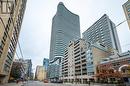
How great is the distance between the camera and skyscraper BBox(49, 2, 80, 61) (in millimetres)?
164538

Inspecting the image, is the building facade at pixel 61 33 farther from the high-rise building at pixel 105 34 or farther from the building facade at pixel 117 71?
the building facade at pixel 117 71

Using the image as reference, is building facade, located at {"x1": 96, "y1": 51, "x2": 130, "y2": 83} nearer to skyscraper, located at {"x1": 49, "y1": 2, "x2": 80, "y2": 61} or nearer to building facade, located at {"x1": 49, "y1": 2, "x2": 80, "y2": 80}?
building facade, located at {"x1": 49, "y1": 2, "x2": 80, "y2": 80}

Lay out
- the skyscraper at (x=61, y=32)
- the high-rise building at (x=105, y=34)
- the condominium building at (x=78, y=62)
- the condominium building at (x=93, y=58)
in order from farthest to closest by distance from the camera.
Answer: the skyscraper at (x=61, y=32)
the high-rise building at (x=105, y=34)
the condominium building at (x=78, y=62)
the condominium building at (x=93, y=58)

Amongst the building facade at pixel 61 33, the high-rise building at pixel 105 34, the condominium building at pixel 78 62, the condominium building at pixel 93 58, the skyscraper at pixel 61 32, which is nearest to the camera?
the condominium building at pixel 93 58

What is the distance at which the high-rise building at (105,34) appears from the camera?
398ft

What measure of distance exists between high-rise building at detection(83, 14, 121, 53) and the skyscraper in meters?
40.9

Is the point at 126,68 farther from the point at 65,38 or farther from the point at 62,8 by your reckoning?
the point at 62,8

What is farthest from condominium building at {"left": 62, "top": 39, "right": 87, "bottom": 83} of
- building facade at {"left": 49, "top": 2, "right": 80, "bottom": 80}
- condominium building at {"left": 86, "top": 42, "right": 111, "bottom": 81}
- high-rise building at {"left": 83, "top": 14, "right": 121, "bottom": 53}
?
building facade at {"left": 49, "top": 2, "right": 80, "bottom": 80}

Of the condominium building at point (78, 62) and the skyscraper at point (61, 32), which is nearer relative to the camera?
the condominium building at point (78, 62)

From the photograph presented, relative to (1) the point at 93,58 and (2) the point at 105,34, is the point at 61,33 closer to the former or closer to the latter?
(2) the point at 105,34

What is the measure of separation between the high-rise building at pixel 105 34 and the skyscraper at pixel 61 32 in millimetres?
40925

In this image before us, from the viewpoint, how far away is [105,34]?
125188mm

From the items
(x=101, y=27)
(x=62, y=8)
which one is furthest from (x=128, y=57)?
(x=62, y=8)

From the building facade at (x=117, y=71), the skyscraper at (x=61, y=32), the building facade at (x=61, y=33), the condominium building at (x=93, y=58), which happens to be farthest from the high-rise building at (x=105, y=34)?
the building facade at (x=117, y=71)
